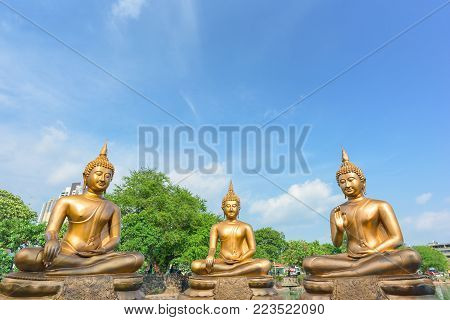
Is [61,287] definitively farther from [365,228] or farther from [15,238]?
[15,238]

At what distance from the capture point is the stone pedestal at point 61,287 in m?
5.17

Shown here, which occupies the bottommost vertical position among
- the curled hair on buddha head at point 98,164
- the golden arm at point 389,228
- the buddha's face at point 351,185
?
the golden arm at point 389,228

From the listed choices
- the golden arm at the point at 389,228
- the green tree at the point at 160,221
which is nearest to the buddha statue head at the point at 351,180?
the golden arm at the point at 389,228

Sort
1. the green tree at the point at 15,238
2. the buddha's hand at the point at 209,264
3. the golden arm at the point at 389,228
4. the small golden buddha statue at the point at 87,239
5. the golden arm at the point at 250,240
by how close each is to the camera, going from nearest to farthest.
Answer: the small golden buddha statue at the point at 87,239, the golden arm at the point at 389,228, the buddha's hand at the point at 209,264, the golden arm at the point at 250,240, the green tree at the point at 15,238

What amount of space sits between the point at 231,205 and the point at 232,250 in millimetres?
1128

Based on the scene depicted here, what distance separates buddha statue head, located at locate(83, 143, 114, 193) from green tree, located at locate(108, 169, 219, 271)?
43.7 feet

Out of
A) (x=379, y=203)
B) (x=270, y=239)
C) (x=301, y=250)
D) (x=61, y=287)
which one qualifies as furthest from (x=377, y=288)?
(x=270, y=239)

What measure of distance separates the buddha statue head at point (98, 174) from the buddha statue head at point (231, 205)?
9.78ft

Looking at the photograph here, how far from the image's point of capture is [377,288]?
197 inches

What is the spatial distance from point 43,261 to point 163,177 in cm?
2230

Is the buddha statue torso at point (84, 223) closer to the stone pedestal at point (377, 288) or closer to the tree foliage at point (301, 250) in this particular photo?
the stone pedestal at point (377, 288)

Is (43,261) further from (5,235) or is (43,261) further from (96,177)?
(5,235)
